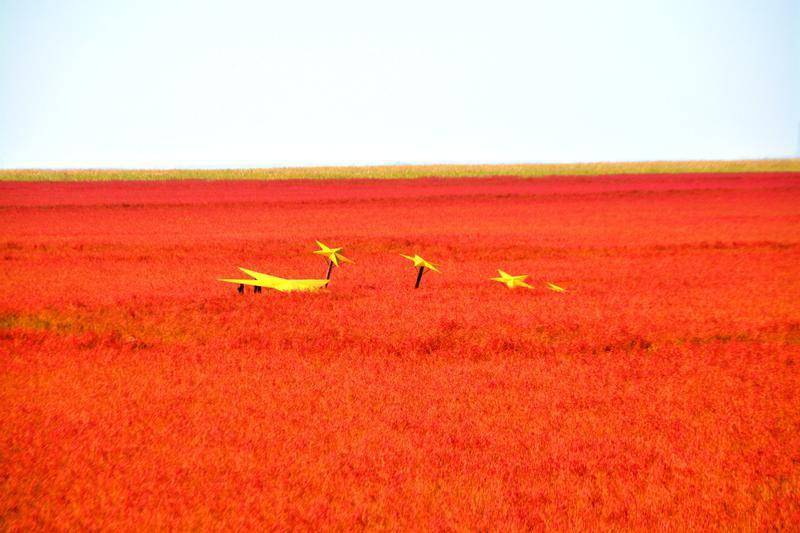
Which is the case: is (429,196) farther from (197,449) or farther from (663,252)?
(197,449)

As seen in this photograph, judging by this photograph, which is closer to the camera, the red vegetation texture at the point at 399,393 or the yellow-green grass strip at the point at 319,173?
the red vegetation texture at the point at 399,393

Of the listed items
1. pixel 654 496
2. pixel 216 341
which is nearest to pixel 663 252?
pixel 216 341

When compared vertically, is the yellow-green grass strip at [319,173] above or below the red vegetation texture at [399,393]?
above

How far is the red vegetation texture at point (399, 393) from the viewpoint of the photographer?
459 cm

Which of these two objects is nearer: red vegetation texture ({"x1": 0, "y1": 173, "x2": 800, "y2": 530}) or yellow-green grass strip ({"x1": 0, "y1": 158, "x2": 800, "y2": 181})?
red vegetation texture ({"x1": 0, "y1": 173, "x2": 800, "y2": 530})

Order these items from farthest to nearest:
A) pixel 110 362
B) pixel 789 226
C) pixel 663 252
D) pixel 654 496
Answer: pixel 789 226 → pixel 663 252 → pixel 110 362 → pixel 654 496

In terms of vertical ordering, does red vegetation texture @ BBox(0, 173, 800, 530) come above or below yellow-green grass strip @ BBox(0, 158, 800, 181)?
below

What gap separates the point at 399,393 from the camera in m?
6.76

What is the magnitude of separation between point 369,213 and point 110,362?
1983 centimetres

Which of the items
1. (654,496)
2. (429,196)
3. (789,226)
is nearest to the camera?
(654,496)

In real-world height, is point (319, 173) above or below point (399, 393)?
above

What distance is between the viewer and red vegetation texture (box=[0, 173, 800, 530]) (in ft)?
15.1

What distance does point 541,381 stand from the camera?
283 inches

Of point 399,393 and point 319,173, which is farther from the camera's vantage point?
point 319,173
